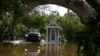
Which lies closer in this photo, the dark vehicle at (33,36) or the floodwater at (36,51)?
the floodwater at (36,51)

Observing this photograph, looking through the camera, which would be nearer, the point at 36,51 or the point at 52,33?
the point at 36,51

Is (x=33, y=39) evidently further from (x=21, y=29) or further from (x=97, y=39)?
(x=97, y=39)

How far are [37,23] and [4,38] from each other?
510cm

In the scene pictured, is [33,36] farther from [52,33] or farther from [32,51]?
[32,51]

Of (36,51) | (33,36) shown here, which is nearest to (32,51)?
(36,51)

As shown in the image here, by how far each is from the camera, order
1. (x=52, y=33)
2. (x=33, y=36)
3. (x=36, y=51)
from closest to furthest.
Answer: (x=36, y=51) < (x=52, y=33) < (x=33, y=36)

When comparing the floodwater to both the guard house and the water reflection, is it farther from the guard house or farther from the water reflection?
the guard house

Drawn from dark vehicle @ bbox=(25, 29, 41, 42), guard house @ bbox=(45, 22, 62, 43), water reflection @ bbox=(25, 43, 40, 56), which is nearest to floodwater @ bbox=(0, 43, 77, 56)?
water reflection @ bbox=(25, 43, 40, 56)

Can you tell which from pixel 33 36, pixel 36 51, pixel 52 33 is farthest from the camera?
pixel 33 36

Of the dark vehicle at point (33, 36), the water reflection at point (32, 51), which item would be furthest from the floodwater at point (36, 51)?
the dark vehicle at point (33, 36)

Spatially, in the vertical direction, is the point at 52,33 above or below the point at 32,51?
above

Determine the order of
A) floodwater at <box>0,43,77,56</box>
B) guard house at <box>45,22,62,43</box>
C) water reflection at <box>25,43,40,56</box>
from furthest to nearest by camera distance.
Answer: guard house at <box>45,22,62,43</box>
floodwater at <box>0,43,77,56</box>
water reflection at <box>25,43,40,56</box>

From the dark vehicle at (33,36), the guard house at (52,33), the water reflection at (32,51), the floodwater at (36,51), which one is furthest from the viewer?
the dark vehicle at (33,36)

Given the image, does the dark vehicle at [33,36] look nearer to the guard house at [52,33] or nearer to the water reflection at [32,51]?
the guard house at [52,33]
